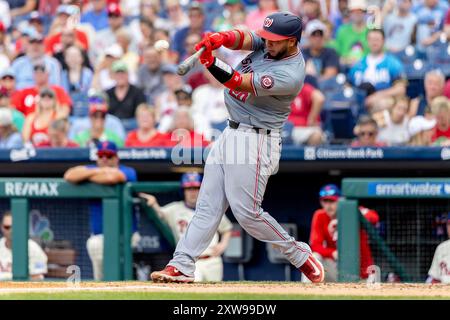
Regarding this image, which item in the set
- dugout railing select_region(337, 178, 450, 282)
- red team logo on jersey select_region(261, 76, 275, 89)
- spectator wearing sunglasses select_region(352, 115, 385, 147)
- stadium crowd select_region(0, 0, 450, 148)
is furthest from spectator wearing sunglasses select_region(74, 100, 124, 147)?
red team logo on jersey select_region(261, 76, 275, 89)

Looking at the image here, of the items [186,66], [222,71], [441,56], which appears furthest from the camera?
[441,56]

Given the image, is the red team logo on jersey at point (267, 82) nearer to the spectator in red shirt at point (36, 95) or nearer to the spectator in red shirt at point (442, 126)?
the spectator in red shirt at point (442, 126)

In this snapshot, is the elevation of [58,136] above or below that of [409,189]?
above

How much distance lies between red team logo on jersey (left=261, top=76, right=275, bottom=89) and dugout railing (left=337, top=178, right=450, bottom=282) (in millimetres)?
2889

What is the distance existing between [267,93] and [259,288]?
1266mm

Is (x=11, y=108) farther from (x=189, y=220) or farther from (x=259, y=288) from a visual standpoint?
(x=259, y=288)

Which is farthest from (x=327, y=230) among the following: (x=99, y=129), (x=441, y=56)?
(x=441, y=56)

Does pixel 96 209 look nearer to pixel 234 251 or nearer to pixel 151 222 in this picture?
pixel 151 222

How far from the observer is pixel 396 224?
9.85m

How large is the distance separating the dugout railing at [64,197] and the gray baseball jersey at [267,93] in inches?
114

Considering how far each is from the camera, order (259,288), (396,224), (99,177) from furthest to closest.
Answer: (99,177)
(396,224)
(259,288)

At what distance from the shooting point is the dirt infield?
705 centimetres

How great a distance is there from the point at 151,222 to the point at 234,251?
36.1 inches

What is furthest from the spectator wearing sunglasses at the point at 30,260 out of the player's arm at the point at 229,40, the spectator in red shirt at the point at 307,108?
the player's arm at the point at 229,40
